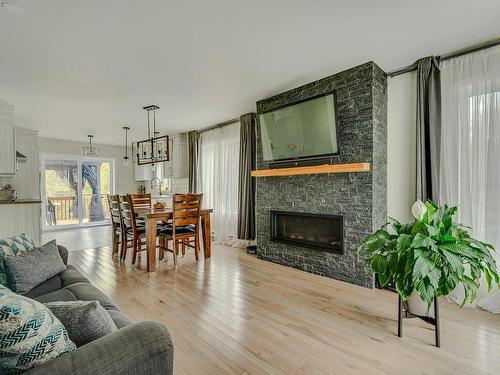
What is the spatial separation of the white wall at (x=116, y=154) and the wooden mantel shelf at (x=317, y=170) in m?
5.75

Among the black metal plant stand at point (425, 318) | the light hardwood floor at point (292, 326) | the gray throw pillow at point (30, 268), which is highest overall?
the gray throw pillow at point (30, 268)

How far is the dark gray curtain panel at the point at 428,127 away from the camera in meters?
2.79

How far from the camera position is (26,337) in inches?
33.6

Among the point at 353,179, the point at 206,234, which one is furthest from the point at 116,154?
the point at 353,179

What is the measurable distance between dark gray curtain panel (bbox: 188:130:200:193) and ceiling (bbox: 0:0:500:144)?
2270 mm

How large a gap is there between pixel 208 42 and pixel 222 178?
3295mm

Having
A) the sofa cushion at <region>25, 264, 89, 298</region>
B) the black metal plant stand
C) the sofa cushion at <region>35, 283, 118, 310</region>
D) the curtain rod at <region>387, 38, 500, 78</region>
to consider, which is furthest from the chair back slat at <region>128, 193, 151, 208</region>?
the curtain rod at <region>387, 38, 500, 78</region>

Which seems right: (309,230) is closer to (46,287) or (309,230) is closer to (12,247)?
(46,287)

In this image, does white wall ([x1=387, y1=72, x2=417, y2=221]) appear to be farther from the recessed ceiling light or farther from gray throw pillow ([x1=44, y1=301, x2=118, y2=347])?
the recessed ceiling light

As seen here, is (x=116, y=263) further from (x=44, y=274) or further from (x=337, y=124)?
(x=337, y=124)

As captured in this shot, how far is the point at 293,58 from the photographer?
9.28ft

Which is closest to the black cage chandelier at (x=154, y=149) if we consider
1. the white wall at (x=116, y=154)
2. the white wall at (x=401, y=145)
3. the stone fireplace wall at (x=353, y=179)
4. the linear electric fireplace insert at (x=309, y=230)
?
the linear electric fireplace insert at (x=309, y=230)

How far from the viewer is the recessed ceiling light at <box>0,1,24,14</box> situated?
1.93 meters

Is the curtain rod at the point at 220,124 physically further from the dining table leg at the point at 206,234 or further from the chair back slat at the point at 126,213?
the chair back slat at the point at 126,213
